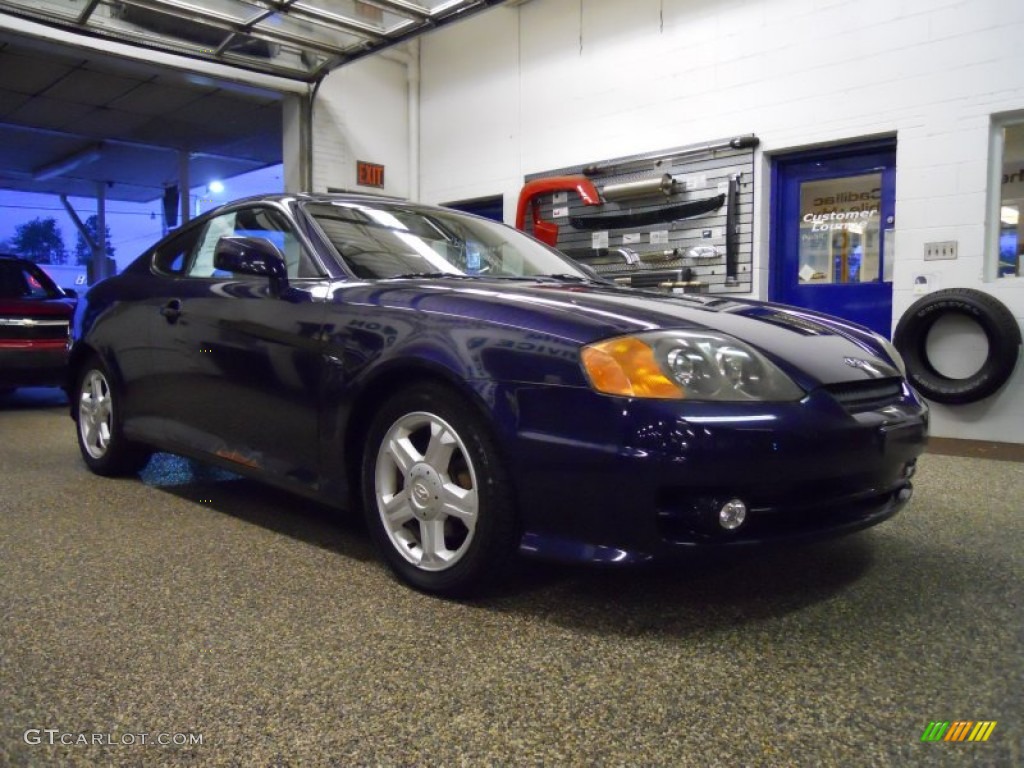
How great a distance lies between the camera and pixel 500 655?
5.27 feet

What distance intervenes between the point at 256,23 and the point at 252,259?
15.2 ft

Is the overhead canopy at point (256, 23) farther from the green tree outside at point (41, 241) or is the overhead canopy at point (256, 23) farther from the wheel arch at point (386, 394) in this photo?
the green tree outside at point (41, 241)

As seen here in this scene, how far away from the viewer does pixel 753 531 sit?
65.6 inches

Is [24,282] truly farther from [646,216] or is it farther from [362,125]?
[646,216]

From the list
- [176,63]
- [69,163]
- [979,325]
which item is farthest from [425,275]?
[69,163]

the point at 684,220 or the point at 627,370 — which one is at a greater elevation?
the point at 684,220

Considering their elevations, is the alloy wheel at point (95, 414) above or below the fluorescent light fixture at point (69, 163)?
below

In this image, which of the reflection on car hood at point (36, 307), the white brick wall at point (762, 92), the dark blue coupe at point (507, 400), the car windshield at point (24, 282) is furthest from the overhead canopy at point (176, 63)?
the dark blue coupe at point (507, 400)

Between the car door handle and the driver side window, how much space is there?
0.40ft

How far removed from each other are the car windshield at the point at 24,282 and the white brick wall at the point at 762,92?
3335 millimetres

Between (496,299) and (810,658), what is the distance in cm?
107

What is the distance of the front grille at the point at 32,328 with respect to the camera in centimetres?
627

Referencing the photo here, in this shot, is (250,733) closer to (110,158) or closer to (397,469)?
(397,469)

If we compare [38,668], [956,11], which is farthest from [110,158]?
[38,668]
